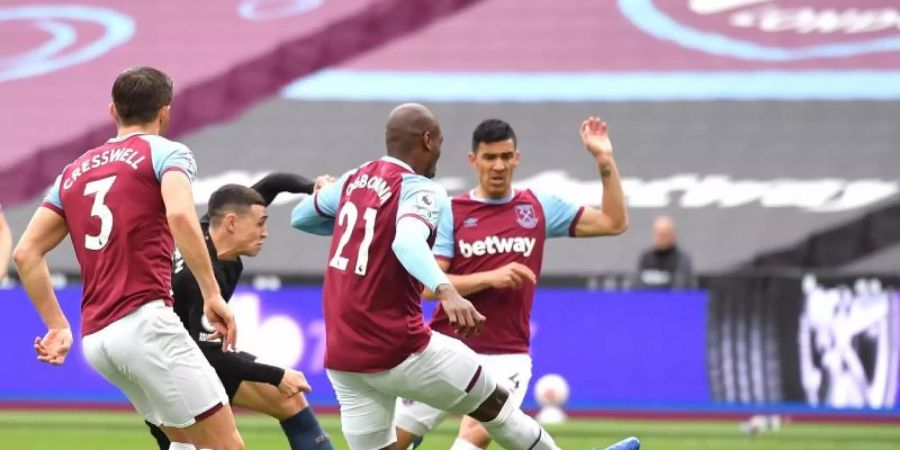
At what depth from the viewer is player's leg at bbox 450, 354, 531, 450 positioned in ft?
26.7

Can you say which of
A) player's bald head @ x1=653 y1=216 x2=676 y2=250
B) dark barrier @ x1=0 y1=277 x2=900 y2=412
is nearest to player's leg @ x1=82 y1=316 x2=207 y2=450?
dark barrier @ x1=0 y1=277 x2=900 y2=412

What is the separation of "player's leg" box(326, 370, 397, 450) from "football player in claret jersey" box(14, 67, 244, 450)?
71 centimetres

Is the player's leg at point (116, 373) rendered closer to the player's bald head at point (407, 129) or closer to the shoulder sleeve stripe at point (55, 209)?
the shoulder sleeve stripe at point (55, 209)

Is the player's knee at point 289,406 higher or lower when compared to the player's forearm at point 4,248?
lower

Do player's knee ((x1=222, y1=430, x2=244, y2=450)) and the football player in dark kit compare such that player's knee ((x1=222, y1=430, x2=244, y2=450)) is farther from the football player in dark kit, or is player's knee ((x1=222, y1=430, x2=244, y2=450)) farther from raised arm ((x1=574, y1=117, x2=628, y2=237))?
raised arm ((x1=574, y1=117, x2=628, y2=237))

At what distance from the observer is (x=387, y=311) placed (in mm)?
6902

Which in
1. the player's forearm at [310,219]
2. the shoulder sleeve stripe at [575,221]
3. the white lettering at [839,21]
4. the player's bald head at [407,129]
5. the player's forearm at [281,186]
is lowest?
the shoulder sleeve stripe at [575,221]

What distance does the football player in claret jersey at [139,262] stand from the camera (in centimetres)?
638

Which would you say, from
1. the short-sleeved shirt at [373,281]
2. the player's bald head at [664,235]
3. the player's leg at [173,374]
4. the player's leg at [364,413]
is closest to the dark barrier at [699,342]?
the player's bald head at [664,235]

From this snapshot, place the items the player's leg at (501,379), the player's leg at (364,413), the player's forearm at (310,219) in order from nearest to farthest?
the player's leg at (364,413), the player's forearm at (310,219), the player's leg at (501,379)

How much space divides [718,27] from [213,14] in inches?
275

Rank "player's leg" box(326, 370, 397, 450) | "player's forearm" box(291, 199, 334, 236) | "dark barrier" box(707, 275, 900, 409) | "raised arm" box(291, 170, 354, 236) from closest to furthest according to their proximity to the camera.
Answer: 1. "player's leg" box(326, 370, 397, 450)
2. "raised arm" box(291, 170, 354, 236)
3. "player's forearm" box(291, 199, 334, 236)
4. "dark barrier" box(707, 275, 900, 409)

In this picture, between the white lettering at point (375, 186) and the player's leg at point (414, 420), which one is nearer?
the white lettering at point (375, 186)

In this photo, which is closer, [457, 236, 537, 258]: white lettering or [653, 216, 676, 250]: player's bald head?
[457, 236, 537, 258]: white lettering
